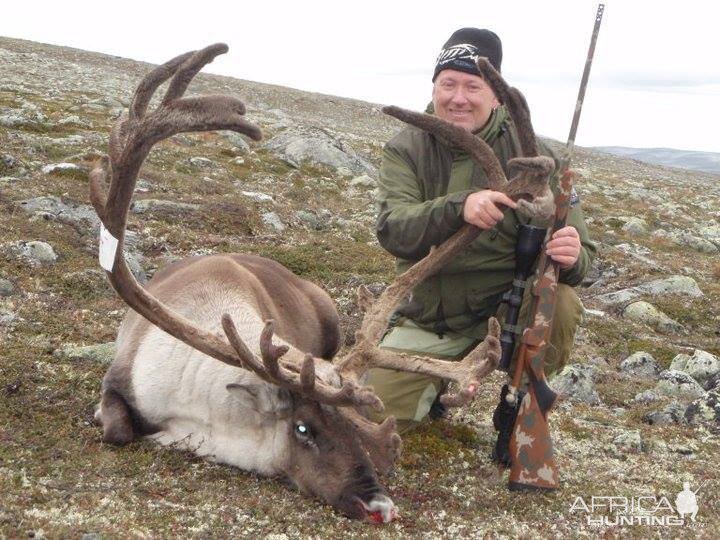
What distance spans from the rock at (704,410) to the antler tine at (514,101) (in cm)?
433

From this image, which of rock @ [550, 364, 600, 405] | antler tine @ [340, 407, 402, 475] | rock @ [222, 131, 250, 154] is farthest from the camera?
rock @ [222, 131, 250, 154]

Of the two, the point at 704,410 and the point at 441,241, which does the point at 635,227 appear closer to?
the point at 704,410

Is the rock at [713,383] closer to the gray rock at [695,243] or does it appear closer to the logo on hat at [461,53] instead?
the logo on hat at [461,53]

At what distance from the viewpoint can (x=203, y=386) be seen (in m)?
6.56

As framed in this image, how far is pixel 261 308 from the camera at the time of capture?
307 inches

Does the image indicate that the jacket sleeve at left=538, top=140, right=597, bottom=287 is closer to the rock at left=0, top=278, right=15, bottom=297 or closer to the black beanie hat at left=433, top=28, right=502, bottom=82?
the black beanie hat at left=433, top=28, right=502, bottom=82

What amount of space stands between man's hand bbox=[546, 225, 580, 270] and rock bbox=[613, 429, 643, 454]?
8.12 ft

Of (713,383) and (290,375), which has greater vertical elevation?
(290,375)

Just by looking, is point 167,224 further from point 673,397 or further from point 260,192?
point 673,397

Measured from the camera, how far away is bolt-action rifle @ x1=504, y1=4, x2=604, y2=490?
667 cm

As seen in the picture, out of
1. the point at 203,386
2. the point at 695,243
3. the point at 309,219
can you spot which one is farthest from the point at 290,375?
the point at 695,243

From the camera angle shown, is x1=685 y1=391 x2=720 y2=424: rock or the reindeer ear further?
x1=685 y1=391 x2=720 y2=424: rock

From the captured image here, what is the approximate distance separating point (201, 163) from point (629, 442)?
17.2m

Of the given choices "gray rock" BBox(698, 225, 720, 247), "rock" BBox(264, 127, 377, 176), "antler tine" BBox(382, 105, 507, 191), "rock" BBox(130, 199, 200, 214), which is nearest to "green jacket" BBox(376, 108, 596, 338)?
"antler tine" BBox(382, 105, 507, 191)
